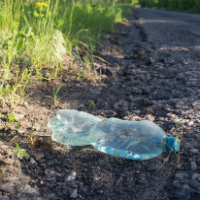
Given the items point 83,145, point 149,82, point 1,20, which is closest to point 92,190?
point 83,145

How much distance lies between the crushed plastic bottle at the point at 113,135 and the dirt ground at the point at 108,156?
5cm

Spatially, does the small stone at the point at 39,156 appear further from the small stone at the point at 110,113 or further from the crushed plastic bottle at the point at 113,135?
the small stone at the point at 110,113

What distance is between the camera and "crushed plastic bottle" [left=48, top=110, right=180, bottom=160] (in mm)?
1225

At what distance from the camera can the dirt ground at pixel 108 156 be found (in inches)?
41.1

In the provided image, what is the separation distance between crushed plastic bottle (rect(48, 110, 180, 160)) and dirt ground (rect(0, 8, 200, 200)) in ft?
0.15

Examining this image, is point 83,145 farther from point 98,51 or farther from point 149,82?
point 98,51

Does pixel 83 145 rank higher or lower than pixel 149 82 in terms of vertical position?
lower

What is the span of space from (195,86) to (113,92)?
2.75 feet

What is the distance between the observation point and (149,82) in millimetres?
2332

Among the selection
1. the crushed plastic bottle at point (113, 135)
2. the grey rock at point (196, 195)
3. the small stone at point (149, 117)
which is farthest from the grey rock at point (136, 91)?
the grey rock at point (196, 195)

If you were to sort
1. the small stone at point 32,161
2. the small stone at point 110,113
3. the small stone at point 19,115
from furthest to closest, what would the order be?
the small stone at point 110,113, the small stone at point 19,115, the small stone at point 32,161

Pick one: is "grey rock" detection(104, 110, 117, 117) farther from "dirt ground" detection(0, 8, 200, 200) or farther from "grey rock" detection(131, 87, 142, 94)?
"grey rock" detection(131, 87, 142, 94)

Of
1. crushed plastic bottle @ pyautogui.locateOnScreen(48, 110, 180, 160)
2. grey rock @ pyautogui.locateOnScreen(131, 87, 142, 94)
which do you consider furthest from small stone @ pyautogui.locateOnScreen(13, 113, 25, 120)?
grey rock @ pyautogui.locateOnScreen(131, 87, 142, 94)

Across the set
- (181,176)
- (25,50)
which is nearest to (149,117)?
(181,176)
